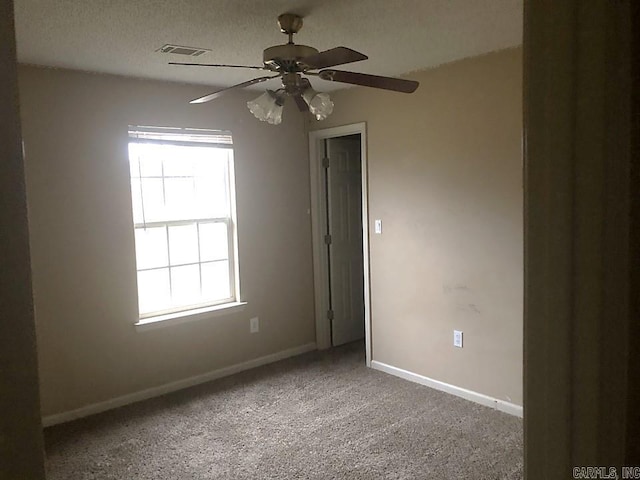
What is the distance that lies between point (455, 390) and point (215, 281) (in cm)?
210

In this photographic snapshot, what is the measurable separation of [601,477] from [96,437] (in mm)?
3490

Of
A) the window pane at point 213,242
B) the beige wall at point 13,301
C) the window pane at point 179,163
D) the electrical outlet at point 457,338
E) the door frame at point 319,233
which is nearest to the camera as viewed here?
the beige wall at point 13,301

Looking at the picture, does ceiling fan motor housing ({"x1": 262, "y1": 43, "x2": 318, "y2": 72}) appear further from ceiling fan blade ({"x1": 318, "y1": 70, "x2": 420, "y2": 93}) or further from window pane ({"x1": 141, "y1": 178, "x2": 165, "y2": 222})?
window pane ({"x1": 141, "y1": 178, "x2": 165, "y2": 222})

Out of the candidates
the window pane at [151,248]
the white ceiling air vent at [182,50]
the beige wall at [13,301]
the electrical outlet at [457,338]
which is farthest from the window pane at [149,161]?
the beige wall at [13,301]

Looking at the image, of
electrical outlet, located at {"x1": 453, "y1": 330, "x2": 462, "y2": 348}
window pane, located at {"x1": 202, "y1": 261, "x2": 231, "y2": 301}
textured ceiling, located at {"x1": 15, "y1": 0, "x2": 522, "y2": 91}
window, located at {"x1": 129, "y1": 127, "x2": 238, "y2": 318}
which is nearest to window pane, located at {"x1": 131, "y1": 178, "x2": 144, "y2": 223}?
window, located at {"x1": 129, "y1": 127, "x2": 238, "y2": 318}

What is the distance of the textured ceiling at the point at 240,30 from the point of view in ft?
7.92

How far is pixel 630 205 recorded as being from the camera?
38 cm

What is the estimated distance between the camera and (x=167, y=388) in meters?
4.02

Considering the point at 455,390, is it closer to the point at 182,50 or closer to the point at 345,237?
the point at 345,237

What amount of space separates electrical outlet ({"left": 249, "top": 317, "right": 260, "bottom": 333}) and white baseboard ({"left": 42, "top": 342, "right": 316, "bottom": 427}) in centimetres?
26

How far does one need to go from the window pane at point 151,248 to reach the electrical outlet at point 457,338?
226cm

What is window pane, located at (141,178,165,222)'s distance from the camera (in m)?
3.92

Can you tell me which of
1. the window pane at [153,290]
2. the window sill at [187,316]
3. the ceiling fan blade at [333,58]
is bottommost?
the window sill at [187,316]

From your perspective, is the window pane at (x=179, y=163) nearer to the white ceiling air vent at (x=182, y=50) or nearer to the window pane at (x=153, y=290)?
the window pane at (x=153, y=290)
